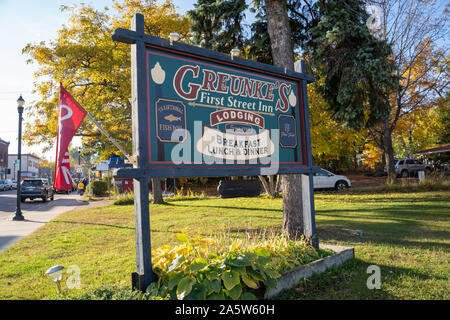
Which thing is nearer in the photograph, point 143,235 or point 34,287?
point 143,235

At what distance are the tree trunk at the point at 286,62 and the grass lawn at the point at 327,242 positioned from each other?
1.90ft

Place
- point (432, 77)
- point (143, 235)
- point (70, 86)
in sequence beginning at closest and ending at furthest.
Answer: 1. point (143, 235)
2. point (70, 86)
3. point (432, 77)

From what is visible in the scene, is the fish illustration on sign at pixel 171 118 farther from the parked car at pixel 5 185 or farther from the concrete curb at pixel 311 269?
the parked car at pixel 5 185

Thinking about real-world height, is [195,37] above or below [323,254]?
above

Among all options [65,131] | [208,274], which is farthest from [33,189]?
[208,274]

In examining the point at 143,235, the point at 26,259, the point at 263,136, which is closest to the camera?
the point at 143,235

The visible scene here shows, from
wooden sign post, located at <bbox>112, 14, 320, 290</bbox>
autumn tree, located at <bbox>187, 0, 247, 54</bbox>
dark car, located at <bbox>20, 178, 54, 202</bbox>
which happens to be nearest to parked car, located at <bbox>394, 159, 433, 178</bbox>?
autumn tree, located at <bbox>187, 0, 247, 54</bbox>

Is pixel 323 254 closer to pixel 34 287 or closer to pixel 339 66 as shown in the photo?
pixel 34 287

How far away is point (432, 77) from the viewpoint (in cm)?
1859

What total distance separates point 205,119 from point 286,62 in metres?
4.22

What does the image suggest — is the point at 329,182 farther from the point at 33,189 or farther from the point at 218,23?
the point at 33,189

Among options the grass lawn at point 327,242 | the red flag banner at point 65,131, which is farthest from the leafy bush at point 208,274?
the red flag banner at point 65,131
